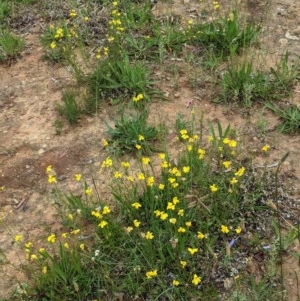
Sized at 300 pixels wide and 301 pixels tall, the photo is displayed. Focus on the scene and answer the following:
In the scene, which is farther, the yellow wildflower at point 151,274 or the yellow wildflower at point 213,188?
the yellow wildflower at point 213,188

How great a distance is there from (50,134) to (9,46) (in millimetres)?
1370

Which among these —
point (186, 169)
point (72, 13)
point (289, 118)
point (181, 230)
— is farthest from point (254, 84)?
point (72, 13)

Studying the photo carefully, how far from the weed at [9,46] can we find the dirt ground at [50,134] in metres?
0.09

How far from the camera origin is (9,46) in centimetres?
546

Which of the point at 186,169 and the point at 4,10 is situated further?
the point at 4,10

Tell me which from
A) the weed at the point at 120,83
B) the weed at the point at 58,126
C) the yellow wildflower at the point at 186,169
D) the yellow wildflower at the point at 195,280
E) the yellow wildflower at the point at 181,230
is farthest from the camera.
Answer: the weed at the point at 120,83

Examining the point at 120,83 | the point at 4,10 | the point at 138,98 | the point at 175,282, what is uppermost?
the point at 4,10

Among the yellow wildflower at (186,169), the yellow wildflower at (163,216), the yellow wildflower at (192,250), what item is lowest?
the yellow wildflower at (192,250)

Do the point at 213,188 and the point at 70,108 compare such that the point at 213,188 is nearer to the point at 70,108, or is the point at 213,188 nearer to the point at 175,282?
the point at 175,282

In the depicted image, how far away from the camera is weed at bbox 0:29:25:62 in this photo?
5.46m

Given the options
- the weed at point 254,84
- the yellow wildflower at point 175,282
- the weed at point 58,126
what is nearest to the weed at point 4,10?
the weed at point 58,126

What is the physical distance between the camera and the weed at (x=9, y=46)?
17.9ft

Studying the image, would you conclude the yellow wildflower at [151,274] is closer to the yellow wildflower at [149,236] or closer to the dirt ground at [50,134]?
the yellow wildflower at [149,236]

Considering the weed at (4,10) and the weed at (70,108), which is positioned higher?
the weed at (4,10)
